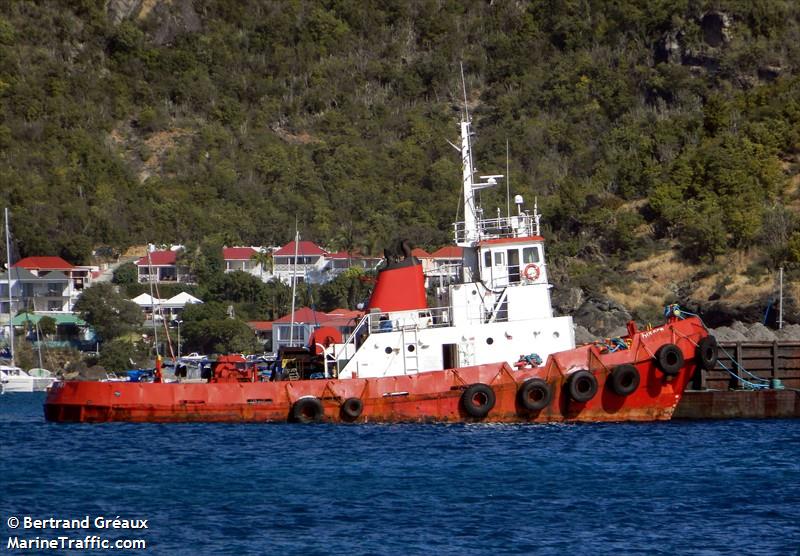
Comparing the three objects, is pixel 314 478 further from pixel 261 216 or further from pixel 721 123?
pixel 261 216

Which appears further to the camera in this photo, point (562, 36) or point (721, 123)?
point (562, 36)

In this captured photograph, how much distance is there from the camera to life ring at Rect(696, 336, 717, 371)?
3203 cm

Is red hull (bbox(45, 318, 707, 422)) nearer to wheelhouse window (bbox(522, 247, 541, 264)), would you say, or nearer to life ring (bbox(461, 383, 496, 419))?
life ring (bbox(461, 383, 496, 419))

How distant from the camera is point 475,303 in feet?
107

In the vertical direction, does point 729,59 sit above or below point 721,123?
above

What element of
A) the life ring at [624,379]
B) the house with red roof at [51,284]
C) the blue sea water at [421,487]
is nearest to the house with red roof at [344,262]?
the house with red roof at [51,284]

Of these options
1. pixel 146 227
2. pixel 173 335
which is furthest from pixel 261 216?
pixel 173 335

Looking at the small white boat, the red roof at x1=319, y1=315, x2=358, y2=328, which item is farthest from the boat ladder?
the small white boat

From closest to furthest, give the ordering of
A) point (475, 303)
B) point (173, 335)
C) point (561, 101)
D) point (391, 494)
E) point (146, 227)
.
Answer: point (391, 494), point (475, 303), point (173, 335), point (146, 227), point (561, 101)

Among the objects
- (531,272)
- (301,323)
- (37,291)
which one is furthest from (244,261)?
(531,272)

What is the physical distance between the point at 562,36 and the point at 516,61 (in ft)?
14.2

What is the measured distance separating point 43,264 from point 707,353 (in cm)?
5803

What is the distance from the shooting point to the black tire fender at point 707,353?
3203 centimetres

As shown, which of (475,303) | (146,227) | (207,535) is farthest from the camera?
(146,227)
